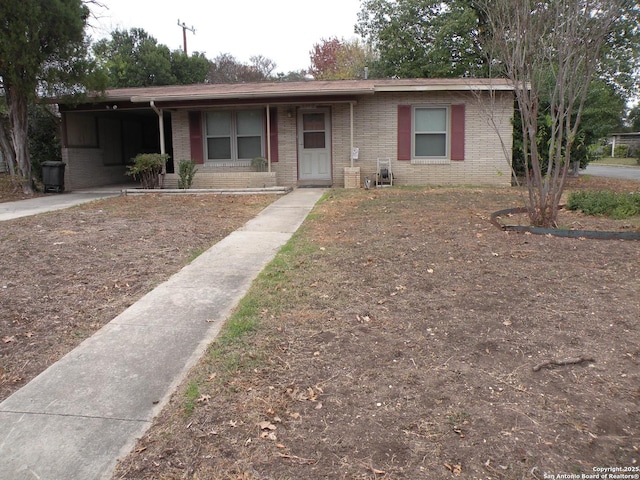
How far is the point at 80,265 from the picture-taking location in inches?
237

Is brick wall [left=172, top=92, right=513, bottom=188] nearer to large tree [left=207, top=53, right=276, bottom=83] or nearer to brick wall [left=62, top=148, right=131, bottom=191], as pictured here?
brick wall [left=62, top=148, right=131, bottom=191]

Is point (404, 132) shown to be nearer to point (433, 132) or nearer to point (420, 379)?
point (433, 132)

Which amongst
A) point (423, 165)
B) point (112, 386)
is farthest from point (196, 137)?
point (112, 386)

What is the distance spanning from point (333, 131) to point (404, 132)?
204 centimetres

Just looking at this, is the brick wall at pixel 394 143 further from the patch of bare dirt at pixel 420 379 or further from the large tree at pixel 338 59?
the large tree at pixel 338 59

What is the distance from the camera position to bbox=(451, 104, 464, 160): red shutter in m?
14.6

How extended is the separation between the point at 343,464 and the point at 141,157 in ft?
42.3

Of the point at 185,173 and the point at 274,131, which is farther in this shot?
the point at 274,131

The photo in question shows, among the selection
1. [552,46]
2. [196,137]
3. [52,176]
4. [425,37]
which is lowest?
[52,176]

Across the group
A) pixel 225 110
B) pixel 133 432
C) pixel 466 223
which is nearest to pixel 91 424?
pixel 133 432

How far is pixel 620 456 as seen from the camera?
94.8 inches

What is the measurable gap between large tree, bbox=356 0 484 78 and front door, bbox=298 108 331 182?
1312 cm

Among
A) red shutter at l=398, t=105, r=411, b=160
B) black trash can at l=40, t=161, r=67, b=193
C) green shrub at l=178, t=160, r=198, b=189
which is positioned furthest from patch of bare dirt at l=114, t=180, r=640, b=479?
black trash can at l=40, t=161, r=67, b=193

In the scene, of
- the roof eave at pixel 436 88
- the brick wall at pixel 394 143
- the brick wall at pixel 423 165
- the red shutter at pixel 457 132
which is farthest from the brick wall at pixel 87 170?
the red shutter at pixel 457 132
